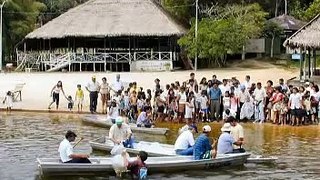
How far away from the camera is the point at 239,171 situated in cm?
1678

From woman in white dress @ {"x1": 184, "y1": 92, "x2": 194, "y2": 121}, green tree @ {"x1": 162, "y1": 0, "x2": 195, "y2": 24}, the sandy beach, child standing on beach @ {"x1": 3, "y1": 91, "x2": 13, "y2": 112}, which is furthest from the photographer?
green tree @ {"x1": 162, "y1": 0, "x2": 195, "y2": 24}

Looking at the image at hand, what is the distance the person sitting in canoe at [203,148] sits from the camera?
16.3 meters

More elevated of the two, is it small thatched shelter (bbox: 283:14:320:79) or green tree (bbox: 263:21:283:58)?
green tree (bbox: 263:21:283:58)

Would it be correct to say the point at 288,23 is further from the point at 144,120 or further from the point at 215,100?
the point at 144,120

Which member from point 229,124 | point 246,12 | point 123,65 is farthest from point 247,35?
point 229,124

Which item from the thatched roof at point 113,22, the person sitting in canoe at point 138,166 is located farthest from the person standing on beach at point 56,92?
the thatched roof at point 113,22

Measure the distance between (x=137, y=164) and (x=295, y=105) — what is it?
10576 millimetres

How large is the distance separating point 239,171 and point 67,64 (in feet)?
113

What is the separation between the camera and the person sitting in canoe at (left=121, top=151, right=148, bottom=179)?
599 inches

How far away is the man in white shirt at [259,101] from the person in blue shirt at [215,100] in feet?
4.34

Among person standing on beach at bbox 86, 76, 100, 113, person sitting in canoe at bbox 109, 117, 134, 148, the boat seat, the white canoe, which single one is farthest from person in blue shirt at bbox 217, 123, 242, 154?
the boat seat

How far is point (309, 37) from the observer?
3238 centimetres

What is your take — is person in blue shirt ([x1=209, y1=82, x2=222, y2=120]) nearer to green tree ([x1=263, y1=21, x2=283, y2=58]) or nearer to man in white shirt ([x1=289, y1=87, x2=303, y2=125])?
man in white shirt ([x1=289, y1=87, x2=303, y2=125])

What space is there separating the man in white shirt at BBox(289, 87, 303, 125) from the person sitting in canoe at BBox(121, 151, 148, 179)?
33.5 feet
